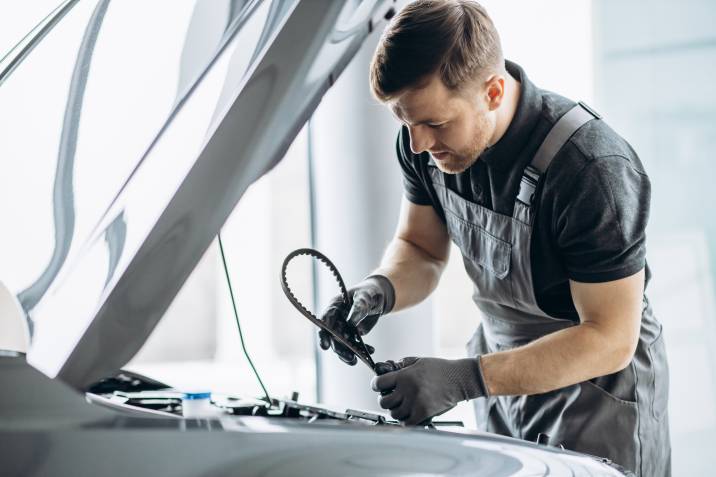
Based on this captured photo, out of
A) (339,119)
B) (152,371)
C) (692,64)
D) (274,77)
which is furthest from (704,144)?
(152,371)

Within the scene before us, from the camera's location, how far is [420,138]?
1498mm

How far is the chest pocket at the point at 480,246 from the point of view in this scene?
5.16 feet

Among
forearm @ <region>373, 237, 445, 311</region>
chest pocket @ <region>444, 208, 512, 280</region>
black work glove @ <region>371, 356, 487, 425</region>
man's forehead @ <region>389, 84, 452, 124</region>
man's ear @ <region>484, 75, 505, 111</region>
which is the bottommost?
black work glove @ <region>371, 356, 487, 425</region>

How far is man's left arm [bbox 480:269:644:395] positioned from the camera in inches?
55.0

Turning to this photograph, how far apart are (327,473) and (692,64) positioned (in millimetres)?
2402

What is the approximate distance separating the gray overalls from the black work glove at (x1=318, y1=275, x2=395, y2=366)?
0.19m

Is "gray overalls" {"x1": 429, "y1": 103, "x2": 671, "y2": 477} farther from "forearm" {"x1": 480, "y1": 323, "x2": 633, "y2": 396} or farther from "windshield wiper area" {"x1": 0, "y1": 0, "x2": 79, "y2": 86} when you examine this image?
"windshield wiper area" {"x1": 0, "y1": 0, "x2": 79, "y2": 86}

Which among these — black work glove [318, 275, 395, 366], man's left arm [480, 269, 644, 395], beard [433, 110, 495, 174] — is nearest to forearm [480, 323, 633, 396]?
man's left arm [480, 269, 644, 395]

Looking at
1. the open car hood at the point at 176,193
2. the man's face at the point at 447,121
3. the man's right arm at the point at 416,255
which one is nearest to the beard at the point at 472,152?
the man's face at the point at 447,121

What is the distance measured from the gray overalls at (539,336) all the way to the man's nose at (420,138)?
7.3 inches

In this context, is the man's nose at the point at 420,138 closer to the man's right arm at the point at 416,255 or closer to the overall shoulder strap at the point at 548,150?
the overall shoulder strap at the point at 548,150

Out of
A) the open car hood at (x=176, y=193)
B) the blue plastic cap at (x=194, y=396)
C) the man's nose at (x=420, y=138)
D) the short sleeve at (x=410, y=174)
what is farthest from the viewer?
the short sleeve at (x=410, y=174)

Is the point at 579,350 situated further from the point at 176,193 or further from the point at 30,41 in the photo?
the point at 30,41

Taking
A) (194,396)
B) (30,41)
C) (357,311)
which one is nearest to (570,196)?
(357,311)
